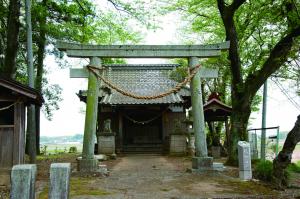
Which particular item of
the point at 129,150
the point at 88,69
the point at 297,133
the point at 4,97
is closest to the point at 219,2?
the point at 88,69

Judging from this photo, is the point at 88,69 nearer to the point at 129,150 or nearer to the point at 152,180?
the point at 152,180

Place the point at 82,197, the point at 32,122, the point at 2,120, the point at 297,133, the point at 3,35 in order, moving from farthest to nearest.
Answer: the point at 3,35 → the point at 32,122 → the point at 2,120 → the point at 297,133 → the point at 82,197

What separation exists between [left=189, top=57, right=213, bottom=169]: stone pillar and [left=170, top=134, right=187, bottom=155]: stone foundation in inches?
373

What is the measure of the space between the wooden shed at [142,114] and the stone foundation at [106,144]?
210 cm

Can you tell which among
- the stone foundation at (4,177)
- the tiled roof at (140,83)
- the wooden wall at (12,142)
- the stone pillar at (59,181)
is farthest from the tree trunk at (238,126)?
the stone pillar at (59,181)

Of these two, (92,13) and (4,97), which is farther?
(92,13)

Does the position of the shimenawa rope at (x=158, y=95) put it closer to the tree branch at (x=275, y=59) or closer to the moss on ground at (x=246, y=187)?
the tree branch at (x=275, y=59)

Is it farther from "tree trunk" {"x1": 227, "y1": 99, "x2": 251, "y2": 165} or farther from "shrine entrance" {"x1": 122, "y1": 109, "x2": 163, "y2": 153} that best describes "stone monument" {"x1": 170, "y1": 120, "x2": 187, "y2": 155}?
"tree trunk" {"x1": 227, "y1": 99, "x2": 251, "y2": 165}

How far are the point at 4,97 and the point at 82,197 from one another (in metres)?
5.12

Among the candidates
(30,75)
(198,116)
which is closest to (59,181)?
(198,116)

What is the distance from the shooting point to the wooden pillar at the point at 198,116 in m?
12.5

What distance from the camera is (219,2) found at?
1410cm

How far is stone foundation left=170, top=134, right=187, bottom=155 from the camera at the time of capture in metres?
22.1

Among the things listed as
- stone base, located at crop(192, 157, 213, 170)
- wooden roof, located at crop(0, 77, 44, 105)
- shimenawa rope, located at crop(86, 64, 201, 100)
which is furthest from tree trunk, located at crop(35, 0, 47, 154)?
stone base, located at crop(192, 157, 213, 170)
